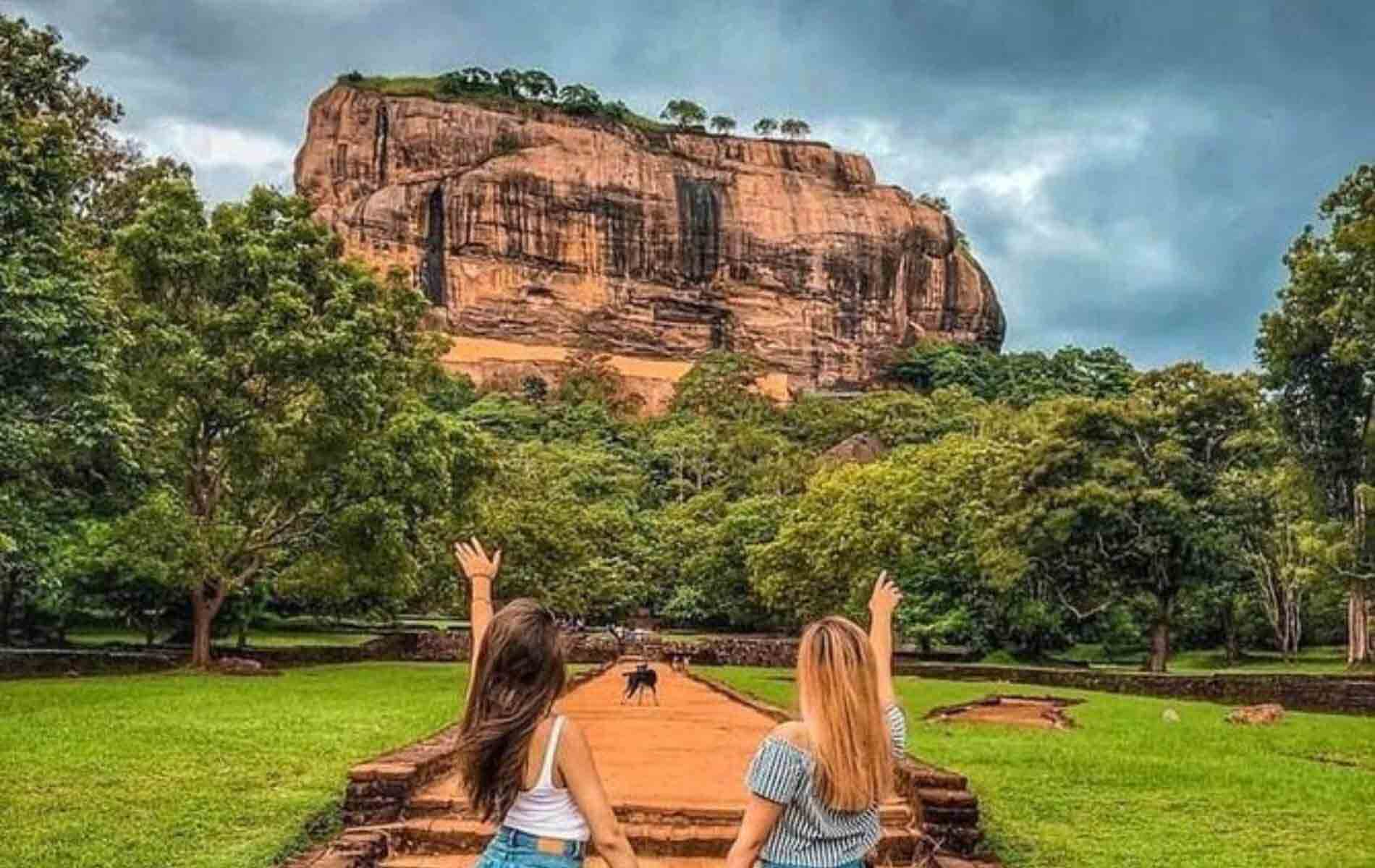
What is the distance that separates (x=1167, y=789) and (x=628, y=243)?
84466mm

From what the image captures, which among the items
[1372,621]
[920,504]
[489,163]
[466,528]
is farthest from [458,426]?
[489,163]

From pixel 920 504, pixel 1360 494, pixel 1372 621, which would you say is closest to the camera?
pixel 1360 494

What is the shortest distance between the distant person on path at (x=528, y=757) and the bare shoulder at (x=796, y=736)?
453 millimetres

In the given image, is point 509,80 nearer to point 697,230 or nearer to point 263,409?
point 697,230

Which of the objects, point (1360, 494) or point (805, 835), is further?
point (1360, 494)

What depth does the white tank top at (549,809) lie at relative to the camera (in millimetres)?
3242

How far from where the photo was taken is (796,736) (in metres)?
3.25

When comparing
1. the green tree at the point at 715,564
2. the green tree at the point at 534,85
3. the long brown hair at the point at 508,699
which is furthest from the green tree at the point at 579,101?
the long brown hair at the point at 508,699

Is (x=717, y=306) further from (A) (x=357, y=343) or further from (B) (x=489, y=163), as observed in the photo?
(A) (x=357, y=343)

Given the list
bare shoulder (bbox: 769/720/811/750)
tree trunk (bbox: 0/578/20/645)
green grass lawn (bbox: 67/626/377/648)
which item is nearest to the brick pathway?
bare shoulder (bbox: 769/720/811/750)

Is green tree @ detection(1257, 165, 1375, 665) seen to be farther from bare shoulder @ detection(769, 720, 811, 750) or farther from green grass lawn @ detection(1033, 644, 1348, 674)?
bare shoulder @ detection(769, 720, 811, 750)

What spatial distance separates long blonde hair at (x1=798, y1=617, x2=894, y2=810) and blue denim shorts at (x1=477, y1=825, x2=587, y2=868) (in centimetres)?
61

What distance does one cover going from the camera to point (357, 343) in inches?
882

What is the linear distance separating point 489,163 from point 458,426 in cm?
6722
